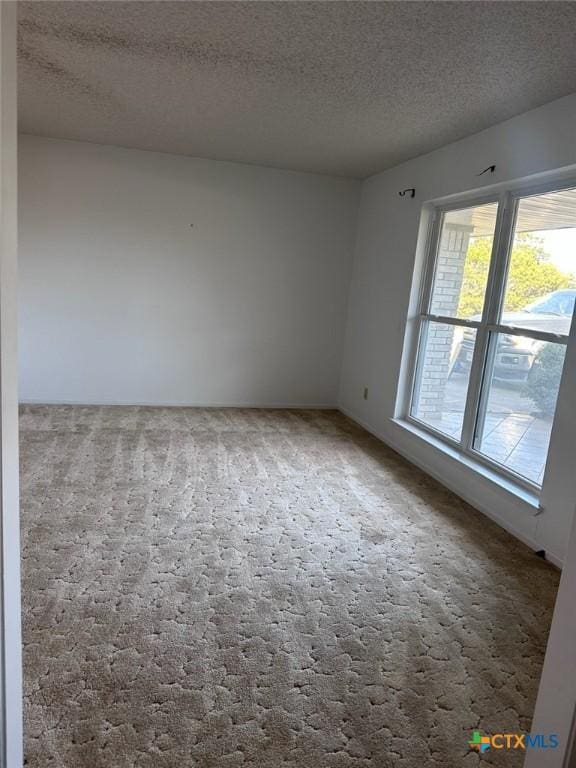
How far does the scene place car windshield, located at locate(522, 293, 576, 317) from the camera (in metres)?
3.06

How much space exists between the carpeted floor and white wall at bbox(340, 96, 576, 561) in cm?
20

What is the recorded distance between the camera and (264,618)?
90.0 inches

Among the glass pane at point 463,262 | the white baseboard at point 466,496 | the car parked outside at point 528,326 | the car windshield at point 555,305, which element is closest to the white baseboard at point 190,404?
the white baseboard at point 466,496

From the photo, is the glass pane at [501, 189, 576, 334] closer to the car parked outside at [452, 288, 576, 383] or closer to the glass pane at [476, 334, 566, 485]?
the car parked outside at [452, 288, 576, 383]

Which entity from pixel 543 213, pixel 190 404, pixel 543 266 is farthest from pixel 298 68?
pixel 190 404

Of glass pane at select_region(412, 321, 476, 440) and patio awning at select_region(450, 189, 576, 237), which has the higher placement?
patio awning at select_region(450, 189, 576, 237)

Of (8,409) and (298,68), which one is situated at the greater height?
(298,68)

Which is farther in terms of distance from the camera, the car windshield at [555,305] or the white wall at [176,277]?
the white wall at [176,277]

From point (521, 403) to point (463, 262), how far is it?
1.32m

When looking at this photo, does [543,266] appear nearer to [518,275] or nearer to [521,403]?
[518,275]

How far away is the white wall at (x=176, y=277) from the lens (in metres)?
5.23

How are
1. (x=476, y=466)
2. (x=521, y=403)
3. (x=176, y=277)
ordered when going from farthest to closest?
(x=176, y=277) → (x=476, y=466) → (x=521, y=403)

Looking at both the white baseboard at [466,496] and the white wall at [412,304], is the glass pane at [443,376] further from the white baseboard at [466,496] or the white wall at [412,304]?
the white baseboard at [466,496]

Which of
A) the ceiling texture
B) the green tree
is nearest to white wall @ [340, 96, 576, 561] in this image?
the ceiling texture
